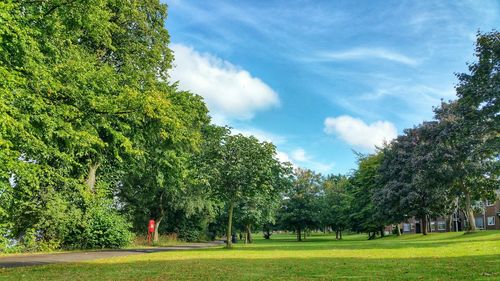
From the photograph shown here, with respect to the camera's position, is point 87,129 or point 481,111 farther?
point 481,111

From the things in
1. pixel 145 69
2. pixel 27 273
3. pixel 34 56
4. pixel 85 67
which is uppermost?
pixel 145 69

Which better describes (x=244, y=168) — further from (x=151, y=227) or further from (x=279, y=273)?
(x=279, y=273)

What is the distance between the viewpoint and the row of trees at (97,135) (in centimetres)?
1380

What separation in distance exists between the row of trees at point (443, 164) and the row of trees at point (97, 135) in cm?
1695

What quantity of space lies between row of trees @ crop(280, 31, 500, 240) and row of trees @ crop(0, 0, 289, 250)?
17.0 meters

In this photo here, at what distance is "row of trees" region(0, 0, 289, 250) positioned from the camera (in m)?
13.8

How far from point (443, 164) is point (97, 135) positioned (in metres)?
34.4

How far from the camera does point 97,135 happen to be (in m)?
19.9

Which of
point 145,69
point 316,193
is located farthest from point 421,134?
point 145,69

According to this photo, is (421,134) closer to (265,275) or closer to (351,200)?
(351,200)

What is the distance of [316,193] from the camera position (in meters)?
62.1

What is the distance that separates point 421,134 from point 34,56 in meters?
41.4

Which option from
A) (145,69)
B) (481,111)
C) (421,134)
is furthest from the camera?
(421,134)

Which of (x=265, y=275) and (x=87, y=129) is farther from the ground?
(x=87, y=129)
